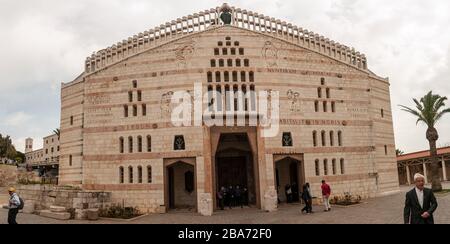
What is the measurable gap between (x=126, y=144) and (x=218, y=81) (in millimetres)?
7742

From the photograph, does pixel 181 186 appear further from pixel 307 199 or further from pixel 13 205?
pixel 13 205

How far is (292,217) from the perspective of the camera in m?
18.5

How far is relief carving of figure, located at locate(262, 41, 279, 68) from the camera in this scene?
2491 centimetres

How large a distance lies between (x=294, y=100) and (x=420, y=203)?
17127 mm

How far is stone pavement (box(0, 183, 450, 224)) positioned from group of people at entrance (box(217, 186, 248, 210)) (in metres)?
1.24

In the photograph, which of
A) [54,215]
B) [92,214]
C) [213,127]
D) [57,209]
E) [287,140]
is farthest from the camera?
[287,140]

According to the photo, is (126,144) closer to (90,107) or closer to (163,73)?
(90,107)

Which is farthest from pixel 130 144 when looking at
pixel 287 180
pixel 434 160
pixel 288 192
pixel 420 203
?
pixel 434 160

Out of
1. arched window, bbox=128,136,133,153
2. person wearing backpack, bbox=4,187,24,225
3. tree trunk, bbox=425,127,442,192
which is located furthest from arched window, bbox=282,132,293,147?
person wearing backpack, bbox=4,187,24,225

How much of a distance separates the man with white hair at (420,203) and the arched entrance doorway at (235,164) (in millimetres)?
17974

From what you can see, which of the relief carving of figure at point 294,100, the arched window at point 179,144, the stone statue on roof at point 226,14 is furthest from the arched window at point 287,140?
the stone statue on roof at point 226,14

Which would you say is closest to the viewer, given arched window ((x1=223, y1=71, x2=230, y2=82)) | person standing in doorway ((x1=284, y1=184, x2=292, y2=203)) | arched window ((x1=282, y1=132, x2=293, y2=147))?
arched window ((x1=282, y1=132, x2=293, y2=147))

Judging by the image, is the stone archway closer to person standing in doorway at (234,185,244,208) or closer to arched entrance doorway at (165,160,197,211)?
person standing in doorway at (234,185,244,208)
